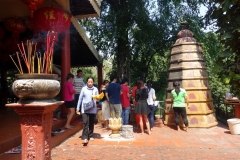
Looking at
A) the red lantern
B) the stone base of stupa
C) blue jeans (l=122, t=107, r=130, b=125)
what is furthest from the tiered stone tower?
the red lantern

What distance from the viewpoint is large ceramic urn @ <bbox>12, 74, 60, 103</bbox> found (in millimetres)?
2715

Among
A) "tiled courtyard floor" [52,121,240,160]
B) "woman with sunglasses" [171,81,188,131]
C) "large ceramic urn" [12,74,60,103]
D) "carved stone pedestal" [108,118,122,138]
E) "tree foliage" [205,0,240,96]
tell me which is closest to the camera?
"large ceramic urn" [12,74,60,103]

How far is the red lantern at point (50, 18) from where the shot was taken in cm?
662

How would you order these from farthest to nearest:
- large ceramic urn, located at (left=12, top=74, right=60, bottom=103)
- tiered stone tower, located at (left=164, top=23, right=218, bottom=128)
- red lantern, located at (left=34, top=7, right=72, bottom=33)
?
tiered stone tower, located at (left=164, top=23, right=218, bottom=128) < red lantern, located at (left=34, top=7, right=72, bottom=33) < large ceramic urn, located at (left=12, top=74, right=60, bottom=103)

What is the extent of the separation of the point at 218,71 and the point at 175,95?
3.27m

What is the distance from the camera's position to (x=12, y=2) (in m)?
8.00

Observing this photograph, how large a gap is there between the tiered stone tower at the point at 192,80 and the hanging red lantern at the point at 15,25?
5.52 metres

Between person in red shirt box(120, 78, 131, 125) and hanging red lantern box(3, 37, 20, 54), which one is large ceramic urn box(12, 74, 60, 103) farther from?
hanging red lantern box(3, 37, 20, 54)

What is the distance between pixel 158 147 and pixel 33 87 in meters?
4.03

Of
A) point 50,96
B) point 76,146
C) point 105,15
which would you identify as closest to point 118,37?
point 105,15

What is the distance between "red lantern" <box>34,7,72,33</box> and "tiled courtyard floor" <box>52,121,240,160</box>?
3.24m

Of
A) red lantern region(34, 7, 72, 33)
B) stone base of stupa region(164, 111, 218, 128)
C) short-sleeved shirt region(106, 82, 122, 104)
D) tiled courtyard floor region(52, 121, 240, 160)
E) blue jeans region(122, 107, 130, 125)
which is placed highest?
red lantern region(34, 7, 72, 33)

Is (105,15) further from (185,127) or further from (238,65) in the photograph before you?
(238,65)

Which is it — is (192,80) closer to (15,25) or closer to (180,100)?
(180,100)
